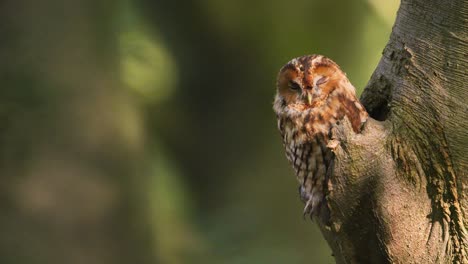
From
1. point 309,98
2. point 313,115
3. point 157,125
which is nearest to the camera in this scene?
point 313,115

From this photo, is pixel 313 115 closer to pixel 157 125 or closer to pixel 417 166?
pixel 417 166

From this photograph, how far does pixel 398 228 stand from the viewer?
223cm

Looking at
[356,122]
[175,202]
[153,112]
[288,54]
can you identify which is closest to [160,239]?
[175,202]

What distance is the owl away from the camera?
2533mm

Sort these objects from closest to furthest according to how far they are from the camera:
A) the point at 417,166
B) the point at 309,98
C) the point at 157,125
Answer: the point at 417,166 → the point at 309,98 → the point at 157,125

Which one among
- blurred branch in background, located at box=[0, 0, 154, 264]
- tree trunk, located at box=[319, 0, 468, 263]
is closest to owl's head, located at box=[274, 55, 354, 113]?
tree trunk, located at box=[319, 0, 468, 263]

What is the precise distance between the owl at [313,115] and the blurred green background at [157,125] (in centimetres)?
183

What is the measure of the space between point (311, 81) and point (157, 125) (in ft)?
8.11

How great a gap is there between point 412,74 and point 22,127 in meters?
2.52

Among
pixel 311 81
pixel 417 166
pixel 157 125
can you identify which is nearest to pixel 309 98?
pixel 311 81

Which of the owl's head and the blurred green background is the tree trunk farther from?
the blurred green background

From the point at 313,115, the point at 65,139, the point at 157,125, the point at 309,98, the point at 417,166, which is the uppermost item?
the point at 157,125

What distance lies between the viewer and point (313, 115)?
2.60 meters

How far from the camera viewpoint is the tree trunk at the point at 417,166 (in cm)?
219
